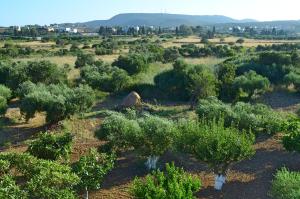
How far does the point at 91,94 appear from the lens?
25188 millimetres

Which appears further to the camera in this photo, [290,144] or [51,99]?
[51,99]

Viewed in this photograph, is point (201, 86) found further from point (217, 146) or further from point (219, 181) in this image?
point (217, 146)

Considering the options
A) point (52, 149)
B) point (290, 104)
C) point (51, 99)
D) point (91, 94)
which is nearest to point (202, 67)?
point (290, 104)

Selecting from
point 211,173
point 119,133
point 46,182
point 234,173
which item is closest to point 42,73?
point 119,133

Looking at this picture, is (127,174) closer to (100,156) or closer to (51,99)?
(100,156)

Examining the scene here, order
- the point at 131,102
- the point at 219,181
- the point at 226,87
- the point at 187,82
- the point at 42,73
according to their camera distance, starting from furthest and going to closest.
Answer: the point at 42,73
the point at 226,87
the point at 187,82
the point at 131,102
the point at 219,181

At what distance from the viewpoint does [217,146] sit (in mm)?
14469

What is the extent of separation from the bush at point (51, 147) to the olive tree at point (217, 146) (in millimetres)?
4466

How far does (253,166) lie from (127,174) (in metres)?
4.84

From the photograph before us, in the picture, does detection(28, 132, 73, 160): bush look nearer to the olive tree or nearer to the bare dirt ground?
the bare dirt ground

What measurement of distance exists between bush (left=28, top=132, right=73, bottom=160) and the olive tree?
4466 millimetres

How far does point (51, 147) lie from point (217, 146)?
20.3 feet

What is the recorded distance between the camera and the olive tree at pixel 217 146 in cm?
1456

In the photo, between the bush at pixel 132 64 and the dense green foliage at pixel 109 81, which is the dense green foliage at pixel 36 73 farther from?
the bush at pixel 132 64
